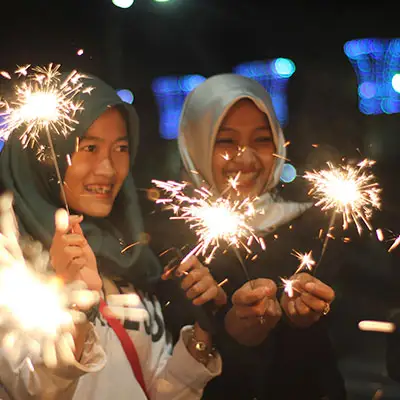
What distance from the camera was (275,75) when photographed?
54.4 inches

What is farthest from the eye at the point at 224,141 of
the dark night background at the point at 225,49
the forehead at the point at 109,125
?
the forehead at the point at 109,125

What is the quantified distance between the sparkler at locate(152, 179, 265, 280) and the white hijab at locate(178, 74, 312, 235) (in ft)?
0.07

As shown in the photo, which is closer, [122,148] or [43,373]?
[43,373]

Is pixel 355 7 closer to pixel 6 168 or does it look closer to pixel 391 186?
pixel 391 186

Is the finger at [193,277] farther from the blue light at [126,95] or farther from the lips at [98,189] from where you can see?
the blue light at [126,95]

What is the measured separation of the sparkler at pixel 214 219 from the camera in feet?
4.37

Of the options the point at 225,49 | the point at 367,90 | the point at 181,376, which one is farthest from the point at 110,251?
the point at 367,90

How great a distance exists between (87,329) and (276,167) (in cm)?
53

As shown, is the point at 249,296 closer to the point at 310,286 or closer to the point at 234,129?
the point at 310,286

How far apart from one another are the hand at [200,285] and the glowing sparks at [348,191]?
0.29 meters

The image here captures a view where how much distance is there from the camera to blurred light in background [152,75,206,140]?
1359 millimetres

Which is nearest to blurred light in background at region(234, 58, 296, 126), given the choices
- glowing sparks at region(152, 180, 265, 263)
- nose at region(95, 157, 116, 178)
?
glowing sparks at region(152, 180, 265, 263)

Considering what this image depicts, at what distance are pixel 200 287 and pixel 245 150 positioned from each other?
0.31 m

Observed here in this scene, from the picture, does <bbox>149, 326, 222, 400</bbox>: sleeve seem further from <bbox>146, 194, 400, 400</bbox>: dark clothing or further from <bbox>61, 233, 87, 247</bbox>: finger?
<bbox>61, 233, 87, 247</bbox>: finger
